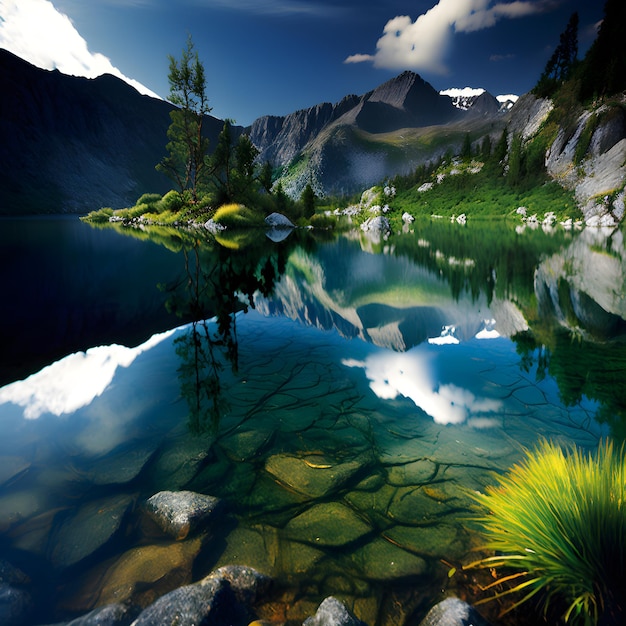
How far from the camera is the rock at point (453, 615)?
3055mm

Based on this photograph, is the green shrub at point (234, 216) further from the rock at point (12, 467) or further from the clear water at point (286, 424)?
the rock at point (12, 467)

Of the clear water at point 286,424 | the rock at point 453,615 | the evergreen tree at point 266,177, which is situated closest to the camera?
the rock at point 453,615

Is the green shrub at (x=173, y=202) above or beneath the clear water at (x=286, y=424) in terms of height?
above

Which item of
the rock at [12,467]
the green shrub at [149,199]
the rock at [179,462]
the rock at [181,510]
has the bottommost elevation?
the rock at [179,462]

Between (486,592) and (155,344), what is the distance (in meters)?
10.2

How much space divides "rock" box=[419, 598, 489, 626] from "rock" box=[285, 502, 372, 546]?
4.18 ft

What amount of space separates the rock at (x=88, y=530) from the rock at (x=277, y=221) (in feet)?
247

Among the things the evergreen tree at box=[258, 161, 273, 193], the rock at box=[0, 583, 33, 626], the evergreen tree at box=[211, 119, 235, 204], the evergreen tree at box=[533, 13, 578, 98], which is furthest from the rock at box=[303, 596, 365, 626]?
the evergreen tree at box=[533, 13, 578, 98]

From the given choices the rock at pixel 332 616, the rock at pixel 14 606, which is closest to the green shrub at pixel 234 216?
the rock at pixel 14 606

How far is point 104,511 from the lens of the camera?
475 centimetres

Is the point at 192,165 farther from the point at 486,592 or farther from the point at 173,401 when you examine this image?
the point at 486,592

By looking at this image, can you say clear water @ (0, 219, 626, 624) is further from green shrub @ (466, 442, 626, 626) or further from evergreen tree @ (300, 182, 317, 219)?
evergreen tree @ (300, 182, 317, 219)

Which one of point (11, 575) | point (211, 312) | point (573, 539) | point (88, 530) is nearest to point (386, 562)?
point (573, 539)

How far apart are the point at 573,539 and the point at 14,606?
17.9ft
